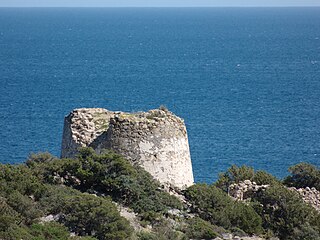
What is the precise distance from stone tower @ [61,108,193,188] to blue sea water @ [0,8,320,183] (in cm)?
2501

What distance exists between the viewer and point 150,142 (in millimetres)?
28625

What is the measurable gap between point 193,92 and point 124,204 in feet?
249

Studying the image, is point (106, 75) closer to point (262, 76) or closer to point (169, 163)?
point (262, 76)

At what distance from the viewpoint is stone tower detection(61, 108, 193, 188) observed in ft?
94.0

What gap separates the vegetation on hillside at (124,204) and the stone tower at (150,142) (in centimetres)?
62

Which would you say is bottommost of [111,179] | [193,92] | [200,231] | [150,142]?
[193,92]

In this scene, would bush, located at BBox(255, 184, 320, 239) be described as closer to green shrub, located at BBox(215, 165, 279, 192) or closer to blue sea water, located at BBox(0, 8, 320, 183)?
green shrub, located at BBox(215, 165, 279, 192)

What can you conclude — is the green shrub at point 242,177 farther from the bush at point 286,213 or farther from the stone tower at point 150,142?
the bush at point 286,213

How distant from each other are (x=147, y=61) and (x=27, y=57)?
22107 millimetres

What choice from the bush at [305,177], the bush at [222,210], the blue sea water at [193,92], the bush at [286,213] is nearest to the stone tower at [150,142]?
the bush at [222,210]

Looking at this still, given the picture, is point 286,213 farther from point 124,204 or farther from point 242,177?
point 124,204

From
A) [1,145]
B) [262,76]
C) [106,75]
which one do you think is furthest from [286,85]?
[1,145]

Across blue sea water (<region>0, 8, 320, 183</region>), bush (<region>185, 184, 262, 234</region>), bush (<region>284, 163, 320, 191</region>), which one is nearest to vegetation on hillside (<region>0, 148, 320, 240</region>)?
bush (<region>185, 184, 262, 234</region>)

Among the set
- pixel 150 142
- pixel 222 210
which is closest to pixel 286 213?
pixel 222 210
